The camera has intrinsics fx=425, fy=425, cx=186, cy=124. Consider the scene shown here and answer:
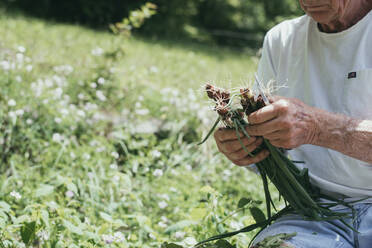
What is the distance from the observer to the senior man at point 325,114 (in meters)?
1.46

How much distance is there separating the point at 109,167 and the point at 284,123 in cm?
160

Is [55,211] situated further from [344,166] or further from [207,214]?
[344,166]

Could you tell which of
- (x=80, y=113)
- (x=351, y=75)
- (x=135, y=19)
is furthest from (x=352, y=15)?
(x=135, y=19)

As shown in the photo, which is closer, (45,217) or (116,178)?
(45,217)

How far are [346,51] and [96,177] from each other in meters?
1.50

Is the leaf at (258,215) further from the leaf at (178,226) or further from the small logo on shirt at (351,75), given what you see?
the small logo on shirt at (351,75)

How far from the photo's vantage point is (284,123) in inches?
55.0

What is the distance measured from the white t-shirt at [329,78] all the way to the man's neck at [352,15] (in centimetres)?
5

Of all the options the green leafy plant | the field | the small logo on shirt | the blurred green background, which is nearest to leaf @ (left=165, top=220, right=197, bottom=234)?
the field

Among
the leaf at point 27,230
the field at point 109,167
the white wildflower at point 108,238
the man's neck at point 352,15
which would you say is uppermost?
the man's neck at point 352,15

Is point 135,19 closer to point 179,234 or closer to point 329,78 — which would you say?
point 179,234

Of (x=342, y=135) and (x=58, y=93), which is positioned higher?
(x=342, y=135)

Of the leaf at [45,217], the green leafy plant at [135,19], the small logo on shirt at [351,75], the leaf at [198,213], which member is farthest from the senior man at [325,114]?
the green leafy plant at [135,19]

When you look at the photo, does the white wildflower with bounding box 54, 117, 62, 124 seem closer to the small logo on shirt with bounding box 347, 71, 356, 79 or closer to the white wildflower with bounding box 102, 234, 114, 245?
the white wildflower with bounding box 102, 234, 114, 245
